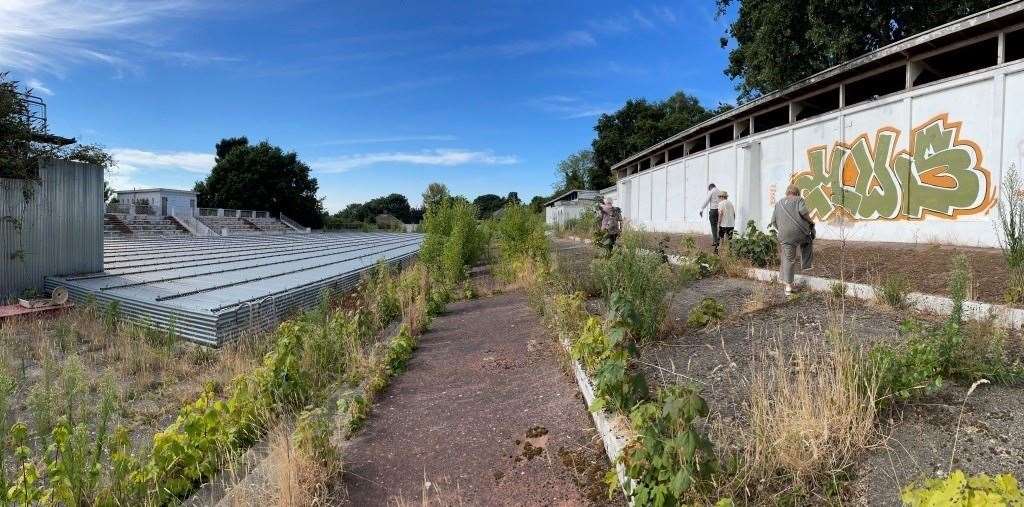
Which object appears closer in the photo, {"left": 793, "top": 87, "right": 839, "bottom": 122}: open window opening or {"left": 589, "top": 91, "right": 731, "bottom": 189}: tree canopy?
{"left": 793, "top": 87, "right": 839, "bottom": 122}: open window opening

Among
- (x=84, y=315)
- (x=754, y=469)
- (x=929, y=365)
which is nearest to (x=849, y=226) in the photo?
(x=929, y=365)

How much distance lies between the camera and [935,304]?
6.03 metres

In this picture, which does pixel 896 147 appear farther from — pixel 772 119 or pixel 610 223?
pixel 772 119

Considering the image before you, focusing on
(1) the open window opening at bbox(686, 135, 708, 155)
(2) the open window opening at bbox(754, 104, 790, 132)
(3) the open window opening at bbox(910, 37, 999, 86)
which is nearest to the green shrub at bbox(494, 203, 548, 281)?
(3) the open window opening at bbox(910, 37, 999, 86)

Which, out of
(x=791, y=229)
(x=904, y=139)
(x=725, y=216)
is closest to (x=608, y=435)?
(x=791, y=229)

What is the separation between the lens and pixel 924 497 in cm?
172

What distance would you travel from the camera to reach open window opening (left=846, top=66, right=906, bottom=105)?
14477 millimetres

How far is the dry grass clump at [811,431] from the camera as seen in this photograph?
278cm

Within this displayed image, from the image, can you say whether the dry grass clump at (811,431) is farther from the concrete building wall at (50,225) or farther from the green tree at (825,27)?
the green tree at (825,27)

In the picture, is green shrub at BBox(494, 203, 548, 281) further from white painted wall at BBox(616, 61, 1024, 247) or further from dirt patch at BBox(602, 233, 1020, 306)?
white painted wall at BBox(616, 61, 1024, 247)

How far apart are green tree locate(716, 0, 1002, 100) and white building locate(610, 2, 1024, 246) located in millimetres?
2163

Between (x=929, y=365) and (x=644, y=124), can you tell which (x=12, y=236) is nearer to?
(x=929, y=365)

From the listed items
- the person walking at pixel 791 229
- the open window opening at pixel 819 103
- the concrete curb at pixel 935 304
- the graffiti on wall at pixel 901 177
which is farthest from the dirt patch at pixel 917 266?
the open window opening at pixel 819 103

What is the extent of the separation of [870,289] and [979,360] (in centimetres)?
326
